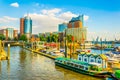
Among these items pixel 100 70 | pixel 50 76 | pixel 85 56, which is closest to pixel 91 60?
pixel 85 56

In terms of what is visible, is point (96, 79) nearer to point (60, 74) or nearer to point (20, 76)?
point (60, 74)

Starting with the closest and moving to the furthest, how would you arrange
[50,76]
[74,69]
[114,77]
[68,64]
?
[114,77] < [50,76] < [74,69] < [68,64]

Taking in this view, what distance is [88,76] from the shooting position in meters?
52.1

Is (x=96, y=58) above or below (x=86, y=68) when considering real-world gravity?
above

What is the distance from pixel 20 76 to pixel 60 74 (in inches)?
397

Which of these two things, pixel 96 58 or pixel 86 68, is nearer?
pixel 86 68

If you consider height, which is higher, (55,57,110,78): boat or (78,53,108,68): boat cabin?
(78,53,108,68): boat cabin

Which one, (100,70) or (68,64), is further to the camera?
(68,64)

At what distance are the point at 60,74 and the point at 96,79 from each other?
402 inches

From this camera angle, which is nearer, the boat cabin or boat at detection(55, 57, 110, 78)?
boat at detection(55, 57, 110, 78)

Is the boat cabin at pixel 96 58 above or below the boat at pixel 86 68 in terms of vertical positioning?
above

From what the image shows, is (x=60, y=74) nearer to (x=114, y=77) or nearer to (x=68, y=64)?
(x=68, y=64)

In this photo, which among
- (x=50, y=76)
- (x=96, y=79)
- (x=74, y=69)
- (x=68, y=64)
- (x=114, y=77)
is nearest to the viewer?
(x=114, y=77)

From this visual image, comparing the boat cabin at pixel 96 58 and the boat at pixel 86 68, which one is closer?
the boat at pixel 86 68
